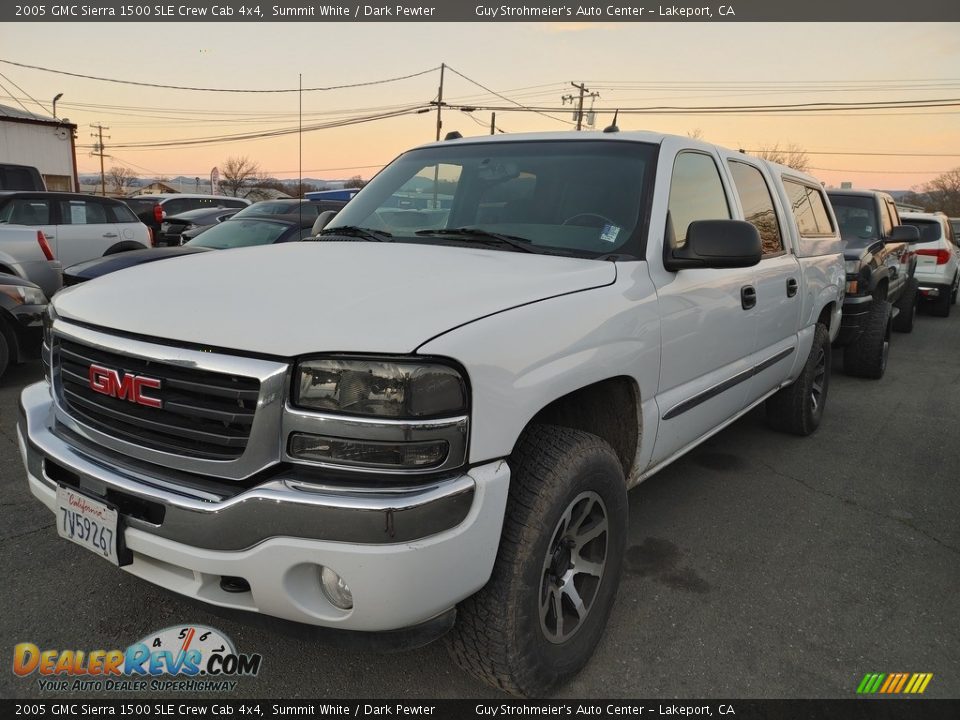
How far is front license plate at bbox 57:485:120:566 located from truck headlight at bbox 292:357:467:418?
69 centimetres

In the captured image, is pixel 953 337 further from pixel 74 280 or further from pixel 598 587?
pixel 74 280

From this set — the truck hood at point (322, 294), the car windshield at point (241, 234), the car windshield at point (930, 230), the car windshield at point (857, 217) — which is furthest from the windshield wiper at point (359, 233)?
the car windshield at point (930, 230)

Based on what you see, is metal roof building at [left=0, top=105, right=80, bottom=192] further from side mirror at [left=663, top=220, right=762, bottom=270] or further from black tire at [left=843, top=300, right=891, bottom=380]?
side mirror at [left=663, top=220, right=762, bottom=270]

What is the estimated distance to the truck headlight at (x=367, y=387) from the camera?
1.66m

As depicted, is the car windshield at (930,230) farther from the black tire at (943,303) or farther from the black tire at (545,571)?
the black tire at (545,571)

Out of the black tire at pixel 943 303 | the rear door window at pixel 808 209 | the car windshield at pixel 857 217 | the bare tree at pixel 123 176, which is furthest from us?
the bare tree at pixel 123 176

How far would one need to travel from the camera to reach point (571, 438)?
213cm

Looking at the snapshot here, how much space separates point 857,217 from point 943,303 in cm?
570

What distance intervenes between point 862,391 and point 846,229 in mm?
2409

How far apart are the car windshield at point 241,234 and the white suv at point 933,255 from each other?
1013cm

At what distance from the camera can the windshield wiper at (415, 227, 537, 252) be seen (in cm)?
268

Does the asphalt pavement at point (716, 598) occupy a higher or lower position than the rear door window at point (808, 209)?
lower

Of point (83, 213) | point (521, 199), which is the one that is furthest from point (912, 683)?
point (83, 213)

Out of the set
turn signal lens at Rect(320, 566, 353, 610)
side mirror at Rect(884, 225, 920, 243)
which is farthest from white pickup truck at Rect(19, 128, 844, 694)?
side mirror at Rect(884, 225, 920, 243)
